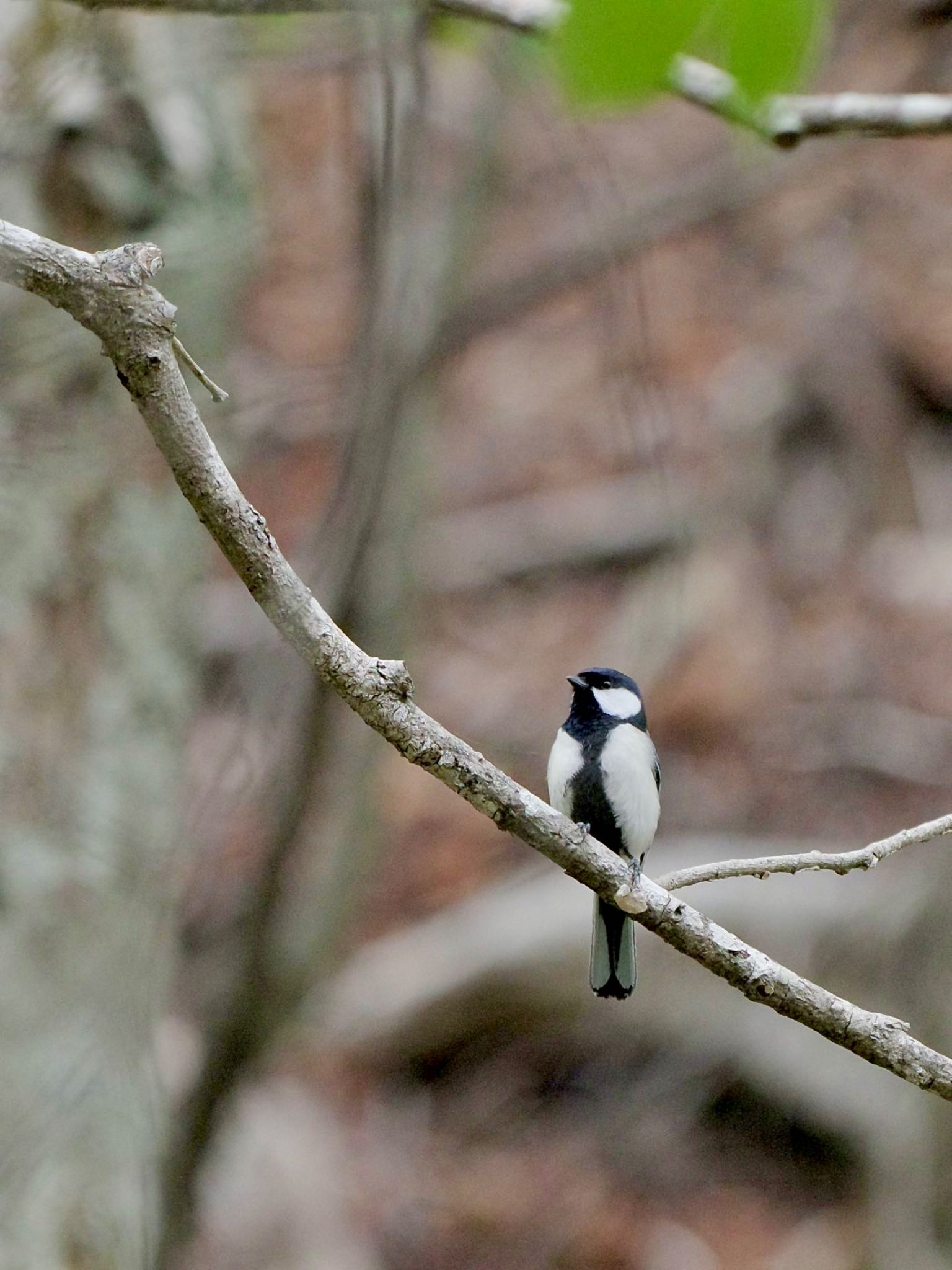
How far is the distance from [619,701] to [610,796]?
0.99ft

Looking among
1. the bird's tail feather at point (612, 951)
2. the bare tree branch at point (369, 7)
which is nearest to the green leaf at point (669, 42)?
the bare tree branch at point (369, 7)

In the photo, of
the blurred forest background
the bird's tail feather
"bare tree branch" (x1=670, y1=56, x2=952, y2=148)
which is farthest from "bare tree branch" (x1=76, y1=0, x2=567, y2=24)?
the bird's tail feather

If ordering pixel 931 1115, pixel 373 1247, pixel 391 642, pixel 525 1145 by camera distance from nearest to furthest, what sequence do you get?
pixel 391 642
pixel 931 1115
pixel 373 1247
pixel 525 1145

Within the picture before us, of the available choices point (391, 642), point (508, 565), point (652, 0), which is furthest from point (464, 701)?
point (652, 0)

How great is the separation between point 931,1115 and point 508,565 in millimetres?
3660

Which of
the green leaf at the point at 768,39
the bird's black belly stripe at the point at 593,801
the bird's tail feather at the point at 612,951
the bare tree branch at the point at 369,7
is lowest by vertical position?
the bird's tail feather at the point at 612,951

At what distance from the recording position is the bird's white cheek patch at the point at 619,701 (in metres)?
2.90

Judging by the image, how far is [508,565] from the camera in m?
7.46

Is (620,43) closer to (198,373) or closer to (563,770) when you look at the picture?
(198,373)

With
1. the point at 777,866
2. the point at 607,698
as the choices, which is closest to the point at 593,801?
the point at 607,698

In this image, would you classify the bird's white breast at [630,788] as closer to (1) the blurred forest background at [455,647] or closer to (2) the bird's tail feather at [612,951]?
(2) the bird's tail feather at [612,951]

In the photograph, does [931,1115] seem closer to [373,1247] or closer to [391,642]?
[373,1247]

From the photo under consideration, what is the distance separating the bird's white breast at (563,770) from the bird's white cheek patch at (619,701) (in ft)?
0.47

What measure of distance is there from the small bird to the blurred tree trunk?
110 centimetres
